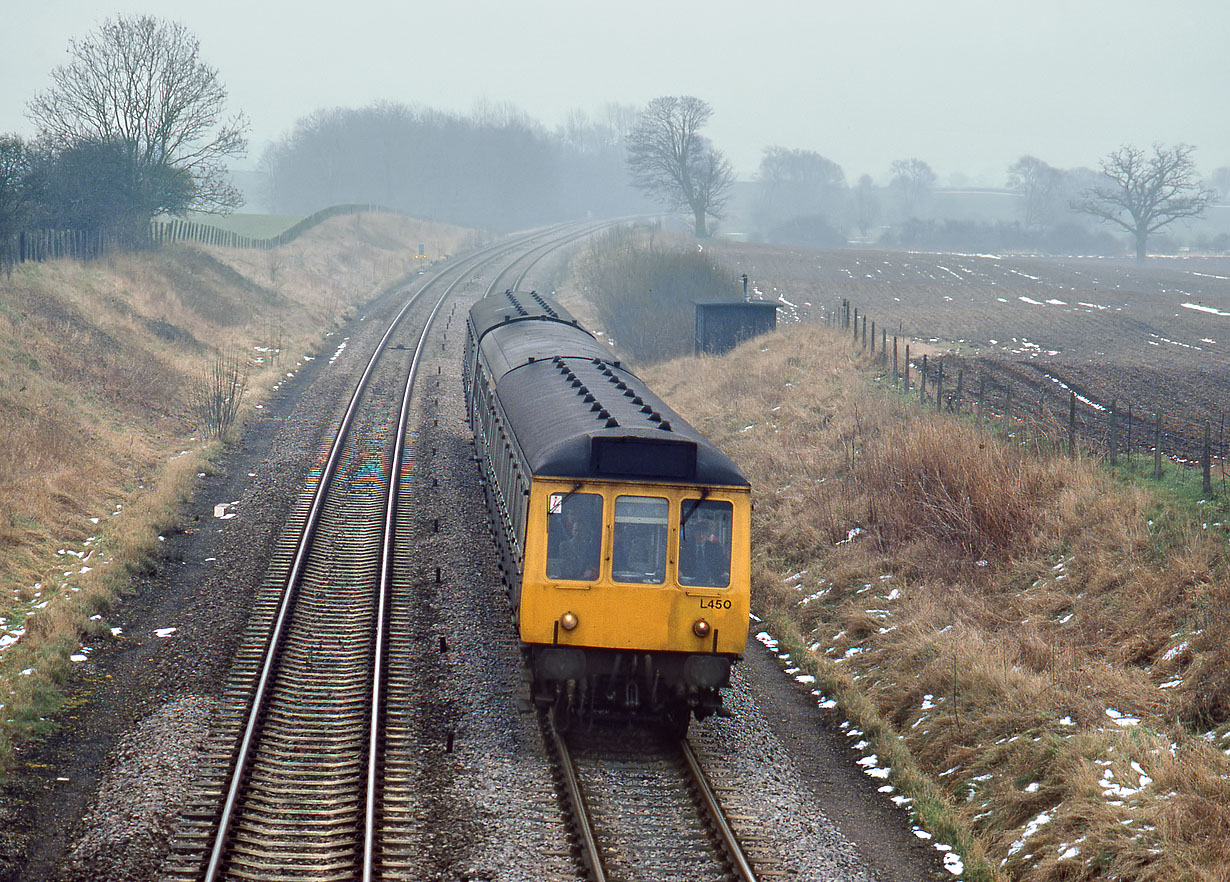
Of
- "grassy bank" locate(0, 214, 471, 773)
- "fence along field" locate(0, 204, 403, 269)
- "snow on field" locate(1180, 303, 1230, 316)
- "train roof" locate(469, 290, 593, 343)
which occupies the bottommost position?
"grassy bank" locate(0, 214, 471, 773)

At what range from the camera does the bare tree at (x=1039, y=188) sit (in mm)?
120625

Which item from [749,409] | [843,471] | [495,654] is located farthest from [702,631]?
[749,409]

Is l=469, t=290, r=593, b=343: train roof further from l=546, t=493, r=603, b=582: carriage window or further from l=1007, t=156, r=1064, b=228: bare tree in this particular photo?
l=1007, t=156, r=1064, b=228: bare tree

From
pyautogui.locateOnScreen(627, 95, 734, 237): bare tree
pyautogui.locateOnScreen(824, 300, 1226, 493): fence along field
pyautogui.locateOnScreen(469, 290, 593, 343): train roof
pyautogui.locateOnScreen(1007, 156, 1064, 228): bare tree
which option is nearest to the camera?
pyautogui.locateOnScreen(824, 300, 1226, 493): fence along field

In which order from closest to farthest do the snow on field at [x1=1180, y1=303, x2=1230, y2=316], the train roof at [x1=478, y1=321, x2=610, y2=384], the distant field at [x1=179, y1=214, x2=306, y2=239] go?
the train roof at [x1=478, y1=321, x2=610, y2=384]
the snow on field at [x1=1180, y1=303, x2=1230, y2=316]
the distant field at [x1=179, y1=214, x2=306, y2=239]

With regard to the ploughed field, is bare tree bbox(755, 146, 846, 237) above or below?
above

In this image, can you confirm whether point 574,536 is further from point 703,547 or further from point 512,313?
point 512,313

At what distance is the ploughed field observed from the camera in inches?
903

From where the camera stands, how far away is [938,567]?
44.1ft

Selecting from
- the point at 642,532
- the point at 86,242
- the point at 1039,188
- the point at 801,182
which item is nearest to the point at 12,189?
the point at 86,242

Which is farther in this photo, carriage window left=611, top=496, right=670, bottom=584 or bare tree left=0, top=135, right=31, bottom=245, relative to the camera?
bare tree left=0, top=135, right=31, bottom=245

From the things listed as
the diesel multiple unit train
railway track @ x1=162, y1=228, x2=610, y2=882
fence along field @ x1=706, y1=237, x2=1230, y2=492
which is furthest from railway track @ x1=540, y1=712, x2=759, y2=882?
fence along field @ x1=706, y1=237, x2=1230, y2=492

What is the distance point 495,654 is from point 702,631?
3167 millimetres

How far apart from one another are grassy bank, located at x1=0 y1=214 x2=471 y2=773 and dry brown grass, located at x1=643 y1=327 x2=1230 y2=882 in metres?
8.16
